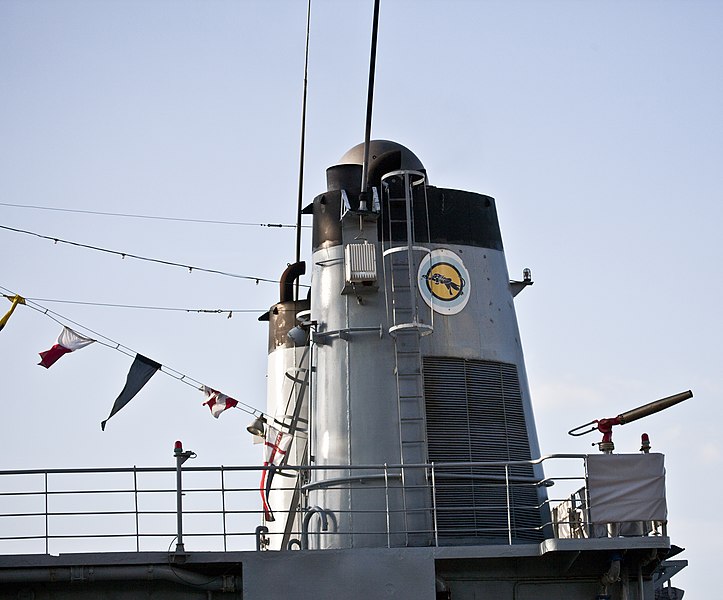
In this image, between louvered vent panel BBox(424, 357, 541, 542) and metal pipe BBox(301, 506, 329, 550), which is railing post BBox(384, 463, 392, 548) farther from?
metal pipe BBox(301, 506, 329, 550)

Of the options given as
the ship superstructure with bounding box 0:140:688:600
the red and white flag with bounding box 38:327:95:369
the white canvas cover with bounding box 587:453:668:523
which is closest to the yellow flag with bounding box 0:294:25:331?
the red and white flag with bounding box 38:327:95:369

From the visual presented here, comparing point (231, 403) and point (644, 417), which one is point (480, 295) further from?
point (231, 403)

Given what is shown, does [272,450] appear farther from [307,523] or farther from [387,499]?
[387,499]

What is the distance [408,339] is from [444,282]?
A: 1135mm

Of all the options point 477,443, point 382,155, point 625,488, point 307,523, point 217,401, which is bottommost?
point 307,523

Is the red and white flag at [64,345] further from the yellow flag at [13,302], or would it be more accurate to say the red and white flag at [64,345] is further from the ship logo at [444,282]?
the ship logo at [444,282]

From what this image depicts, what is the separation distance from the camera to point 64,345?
22.3 m

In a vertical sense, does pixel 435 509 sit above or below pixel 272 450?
below

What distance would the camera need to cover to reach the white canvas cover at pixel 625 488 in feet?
58.0

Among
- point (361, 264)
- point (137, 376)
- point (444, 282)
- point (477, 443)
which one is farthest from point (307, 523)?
point (137, 376)

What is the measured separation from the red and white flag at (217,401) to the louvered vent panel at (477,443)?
5.07 metres

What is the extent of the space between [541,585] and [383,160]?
6.75 meters

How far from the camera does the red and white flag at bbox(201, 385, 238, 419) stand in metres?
23.7

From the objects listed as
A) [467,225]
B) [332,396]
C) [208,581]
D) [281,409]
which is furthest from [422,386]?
[281,409]
